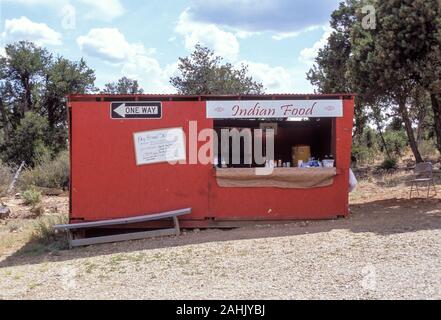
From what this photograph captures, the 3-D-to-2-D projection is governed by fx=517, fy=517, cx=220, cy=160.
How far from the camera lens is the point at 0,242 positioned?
34.7 feet

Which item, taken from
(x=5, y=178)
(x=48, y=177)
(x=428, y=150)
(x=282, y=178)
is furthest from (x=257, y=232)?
(x=428, y=150)

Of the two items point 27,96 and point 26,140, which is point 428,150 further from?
point 27,96

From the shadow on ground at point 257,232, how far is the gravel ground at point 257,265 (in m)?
0.02

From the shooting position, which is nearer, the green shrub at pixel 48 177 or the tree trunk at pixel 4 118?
the green shrub at pixel 48 177

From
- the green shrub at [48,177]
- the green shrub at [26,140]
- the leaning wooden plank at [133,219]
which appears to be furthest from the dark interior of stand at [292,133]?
the green shrub at [26,140]

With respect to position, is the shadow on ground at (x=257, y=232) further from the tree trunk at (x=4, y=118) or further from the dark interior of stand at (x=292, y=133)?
the tree trunk at (x=4, y=118)

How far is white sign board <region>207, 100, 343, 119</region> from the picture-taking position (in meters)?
9.98

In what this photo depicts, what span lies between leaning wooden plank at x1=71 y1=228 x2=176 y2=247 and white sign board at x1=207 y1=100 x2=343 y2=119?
238 centimetres

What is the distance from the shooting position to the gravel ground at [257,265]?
5.95 meters

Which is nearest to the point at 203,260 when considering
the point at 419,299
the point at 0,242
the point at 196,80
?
the point at 419,299

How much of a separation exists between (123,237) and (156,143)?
1888 millimetres

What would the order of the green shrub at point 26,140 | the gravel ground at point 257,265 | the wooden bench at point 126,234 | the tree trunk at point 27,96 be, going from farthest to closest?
the tree trunk at point 27,96 < the green shrub at point 26,140 < the wooden bench at point 126,234 < the gravel ground at point 257,265

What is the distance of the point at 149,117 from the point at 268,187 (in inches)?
106

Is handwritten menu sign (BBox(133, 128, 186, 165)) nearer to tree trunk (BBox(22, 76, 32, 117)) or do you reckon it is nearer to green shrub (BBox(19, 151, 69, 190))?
green shrub (BBox(19, 151, 69, 190))
